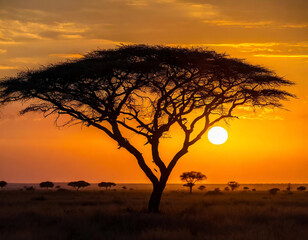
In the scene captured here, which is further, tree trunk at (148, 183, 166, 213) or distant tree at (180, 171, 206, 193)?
distant tree at (180, 171, 206, 193)

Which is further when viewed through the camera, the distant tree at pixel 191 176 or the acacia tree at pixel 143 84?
the distant tree at pixel 191 176

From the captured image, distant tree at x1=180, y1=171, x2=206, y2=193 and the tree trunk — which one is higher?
distant tree at x1=180, y1=171, x2=206, y2=193

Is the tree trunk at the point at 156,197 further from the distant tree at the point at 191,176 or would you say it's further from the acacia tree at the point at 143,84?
the distant tree at the point at 191,176

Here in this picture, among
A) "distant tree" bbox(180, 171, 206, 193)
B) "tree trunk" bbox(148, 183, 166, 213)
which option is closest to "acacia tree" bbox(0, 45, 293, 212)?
"tree trunk" bbox(148, 183, 166, 213)


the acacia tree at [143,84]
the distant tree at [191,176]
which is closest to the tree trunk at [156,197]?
the acacia tree at [143,84]

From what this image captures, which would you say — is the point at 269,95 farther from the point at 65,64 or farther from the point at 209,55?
the point at 65,64

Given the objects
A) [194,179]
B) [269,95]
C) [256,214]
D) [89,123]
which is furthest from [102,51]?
[194,179]

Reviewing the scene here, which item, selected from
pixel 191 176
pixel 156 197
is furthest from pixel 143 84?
pixel 191 176

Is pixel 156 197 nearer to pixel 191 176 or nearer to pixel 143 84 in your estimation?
pixel 143 84

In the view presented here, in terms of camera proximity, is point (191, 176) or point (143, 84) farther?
point (191, 176)

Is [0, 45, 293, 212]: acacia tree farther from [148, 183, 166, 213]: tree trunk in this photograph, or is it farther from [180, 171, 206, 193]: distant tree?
[180, 171, 206, 193]: distant tree

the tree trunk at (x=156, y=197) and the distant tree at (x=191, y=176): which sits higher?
the distant tree at (x=191, y=176)

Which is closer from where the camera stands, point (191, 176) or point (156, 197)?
point (156, 197)

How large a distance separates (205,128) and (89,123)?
5.81 metres
